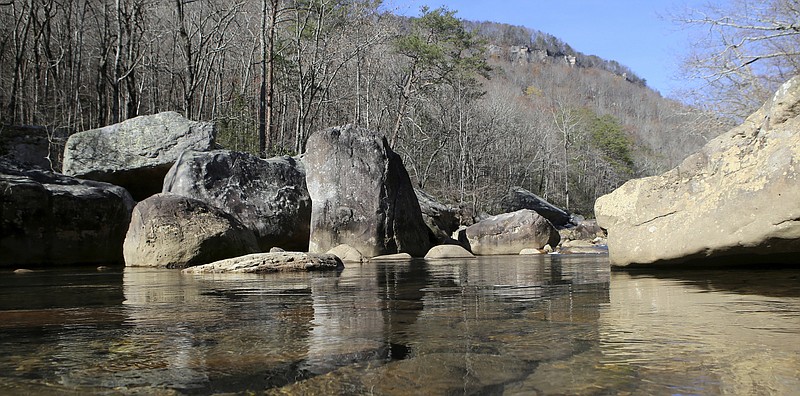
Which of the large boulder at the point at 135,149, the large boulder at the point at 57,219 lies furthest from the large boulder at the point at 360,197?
the large boulder at the point at 57,219

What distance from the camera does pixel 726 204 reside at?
5.62 meters

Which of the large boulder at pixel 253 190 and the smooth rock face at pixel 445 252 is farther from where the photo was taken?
the smooth rock face at pixel 445 252

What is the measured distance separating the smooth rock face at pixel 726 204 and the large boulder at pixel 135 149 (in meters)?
10.4

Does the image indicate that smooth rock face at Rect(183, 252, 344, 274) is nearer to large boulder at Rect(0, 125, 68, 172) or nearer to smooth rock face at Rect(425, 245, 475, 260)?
smooth rock face at Rect(425, 245, 475, 260)

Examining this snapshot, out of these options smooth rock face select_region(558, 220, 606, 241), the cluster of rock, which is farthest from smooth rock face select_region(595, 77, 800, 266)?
smooth rock face select_region(558, 220, 606, 241)

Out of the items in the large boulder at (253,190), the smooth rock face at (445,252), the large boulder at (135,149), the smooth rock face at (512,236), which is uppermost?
the large boulder at (135,149)

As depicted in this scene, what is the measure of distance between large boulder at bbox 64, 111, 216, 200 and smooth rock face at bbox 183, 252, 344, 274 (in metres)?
7.55

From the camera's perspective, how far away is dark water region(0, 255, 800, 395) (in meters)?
1.49

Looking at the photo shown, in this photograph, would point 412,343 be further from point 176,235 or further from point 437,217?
point 437,217

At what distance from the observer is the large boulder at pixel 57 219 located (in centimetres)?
880

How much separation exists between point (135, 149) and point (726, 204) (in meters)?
12.3

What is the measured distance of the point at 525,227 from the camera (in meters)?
18.2

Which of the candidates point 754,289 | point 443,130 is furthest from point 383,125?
point 754,289

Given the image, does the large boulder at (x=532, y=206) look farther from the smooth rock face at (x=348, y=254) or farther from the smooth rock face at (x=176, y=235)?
the smooth rock face at (x=176, y=235)
